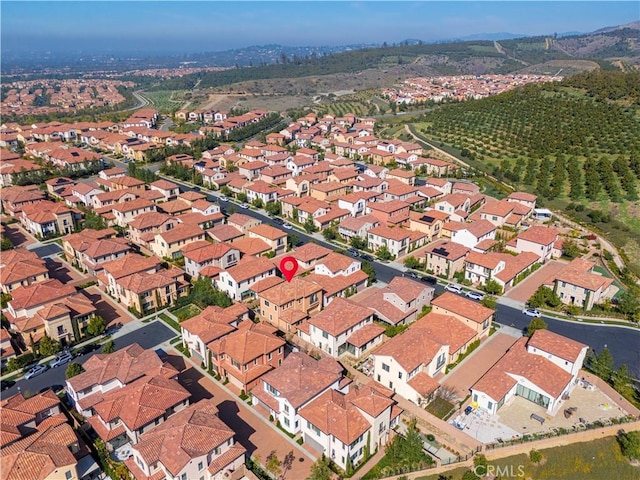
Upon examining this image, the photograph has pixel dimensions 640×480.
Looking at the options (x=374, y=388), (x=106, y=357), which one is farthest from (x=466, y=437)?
(x=106, y=357)

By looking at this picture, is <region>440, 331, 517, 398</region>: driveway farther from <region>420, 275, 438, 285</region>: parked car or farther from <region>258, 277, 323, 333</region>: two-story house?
<region>258, 277, 323, 333</region>: two-story house

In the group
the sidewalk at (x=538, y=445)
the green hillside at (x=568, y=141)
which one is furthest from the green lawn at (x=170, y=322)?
the green hillside at (x=568, y=141)

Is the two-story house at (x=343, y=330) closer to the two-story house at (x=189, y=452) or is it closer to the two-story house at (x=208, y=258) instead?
the two-story house at (x=189, y=452)

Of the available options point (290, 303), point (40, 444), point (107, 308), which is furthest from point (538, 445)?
point (107, 308)

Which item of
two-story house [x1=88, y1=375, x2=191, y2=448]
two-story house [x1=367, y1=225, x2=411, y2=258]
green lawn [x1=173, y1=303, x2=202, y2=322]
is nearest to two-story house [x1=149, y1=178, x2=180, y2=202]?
green lawn [x1=173, y1=303, x2=202, y2=322]

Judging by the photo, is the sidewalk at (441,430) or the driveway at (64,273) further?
the driveway at (64,273)

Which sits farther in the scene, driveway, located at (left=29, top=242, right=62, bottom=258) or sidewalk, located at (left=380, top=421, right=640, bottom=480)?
driveway, located at (left=29, top=242, right=62, bottom=258)

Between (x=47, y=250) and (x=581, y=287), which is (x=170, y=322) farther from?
(x=581, y=287)
